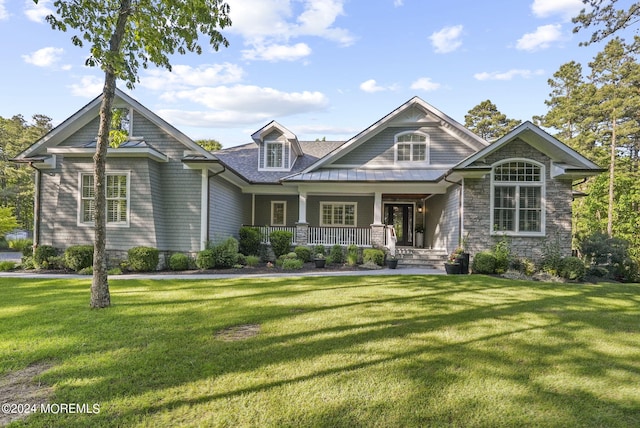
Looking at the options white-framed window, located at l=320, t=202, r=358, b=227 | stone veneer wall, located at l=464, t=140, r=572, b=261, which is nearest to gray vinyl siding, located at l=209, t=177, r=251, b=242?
white-framed window, located at l=320, t=202, r=358, b=227

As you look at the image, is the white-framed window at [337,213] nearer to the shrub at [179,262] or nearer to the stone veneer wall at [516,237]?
the stone veneer wall at [516,237]

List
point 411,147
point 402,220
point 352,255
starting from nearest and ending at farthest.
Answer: point 352,255
point 411,147
point 402,220

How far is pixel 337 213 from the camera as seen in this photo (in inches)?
639

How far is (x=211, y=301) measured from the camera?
633 centimetres

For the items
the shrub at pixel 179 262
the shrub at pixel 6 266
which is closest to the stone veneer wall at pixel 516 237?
the shrub at pixel 179 262

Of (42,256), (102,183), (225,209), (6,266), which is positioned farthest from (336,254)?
(6,266)

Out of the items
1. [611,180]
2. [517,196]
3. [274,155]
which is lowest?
[517,196]

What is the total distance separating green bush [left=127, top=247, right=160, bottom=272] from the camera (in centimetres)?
1050

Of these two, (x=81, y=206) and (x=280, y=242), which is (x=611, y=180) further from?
(x=81, y=206)

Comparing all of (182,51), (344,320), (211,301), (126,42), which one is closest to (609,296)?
(344,320)

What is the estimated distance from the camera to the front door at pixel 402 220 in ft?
55.3

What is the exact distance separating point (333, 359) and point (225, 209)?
1085 centimetres

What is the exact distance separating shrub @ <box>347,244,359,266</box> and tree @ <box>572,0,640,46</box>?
9493 mm

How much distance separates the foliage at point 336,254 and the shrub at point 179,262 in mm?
5283
